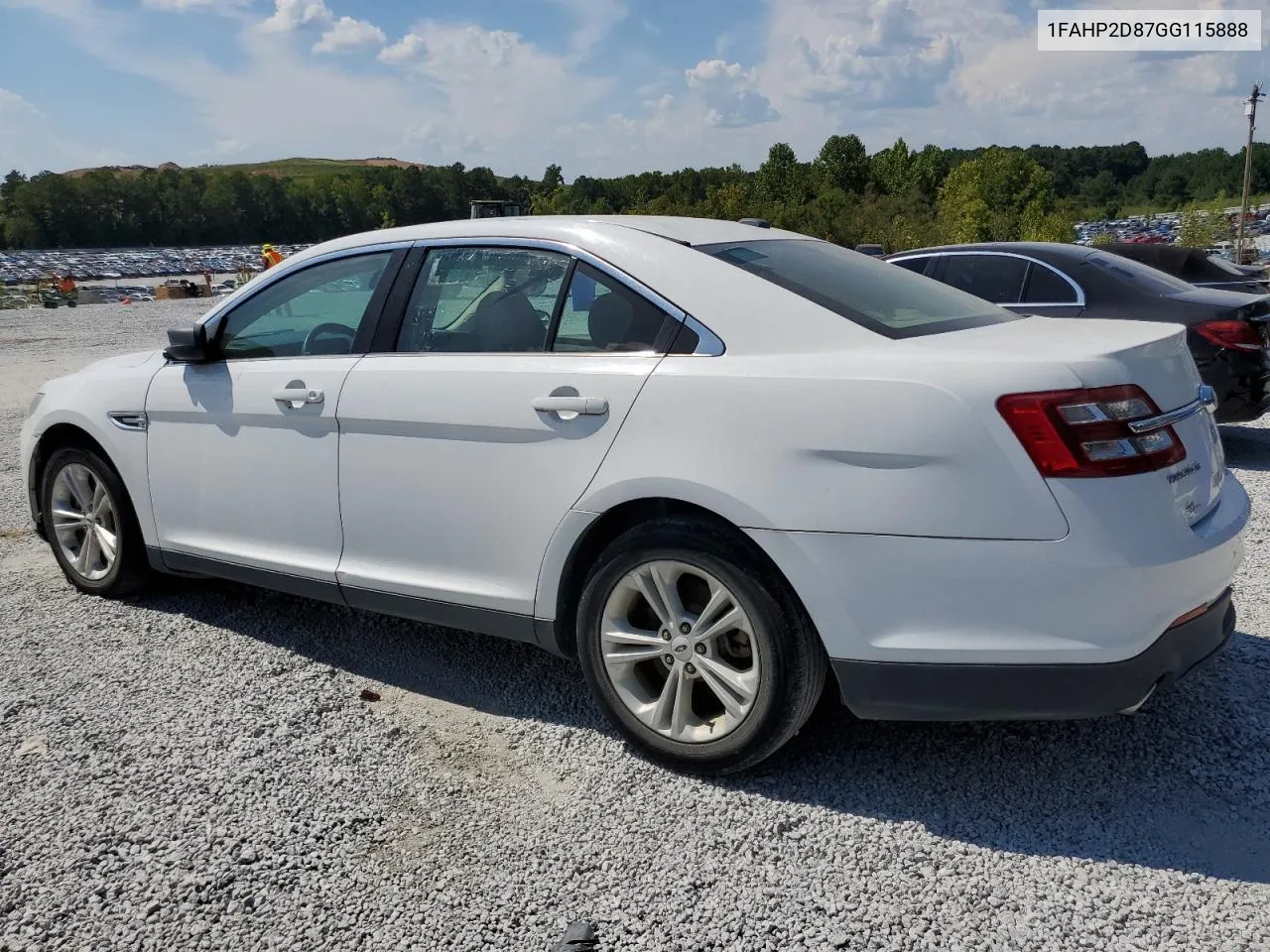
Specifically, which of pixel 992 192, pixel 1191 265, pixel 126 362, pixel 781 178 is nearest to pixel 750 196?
pixel 781 178

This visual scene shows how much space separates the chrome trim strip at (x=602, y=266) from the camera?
3131 mm

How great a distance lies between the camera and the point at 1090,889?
8.59 feet

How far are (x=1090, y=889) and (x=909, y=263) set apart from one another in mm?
7011

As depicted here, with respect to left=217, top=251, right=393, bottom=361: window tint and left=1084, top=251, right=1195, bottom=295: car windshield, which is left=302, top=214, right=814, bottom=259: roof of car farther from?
left=1084, top=251, right=1195, bottom=295: car windshield

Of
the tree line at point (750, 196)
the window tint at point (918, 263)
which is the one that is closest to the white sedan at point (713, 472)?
the window tint at point (918, 263)

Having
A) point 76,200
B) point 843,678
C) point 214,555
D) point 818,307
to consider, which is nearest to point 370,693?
point 214,555

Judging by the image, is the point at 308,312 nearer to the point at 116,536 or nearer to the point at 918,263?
the point at 116,536

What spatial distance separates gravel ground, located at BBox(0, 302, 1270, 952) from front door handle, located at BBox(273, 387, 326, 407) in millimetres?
1022

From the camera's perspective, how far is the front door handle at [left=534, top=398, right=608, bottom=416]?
3.21m

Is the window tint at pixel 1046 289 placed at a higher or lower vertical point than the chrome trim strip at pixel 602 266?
lower

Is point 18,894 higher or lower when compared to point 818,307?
lower

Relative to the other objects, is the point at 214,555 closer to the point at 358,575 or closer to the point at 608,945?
the point at 358,575

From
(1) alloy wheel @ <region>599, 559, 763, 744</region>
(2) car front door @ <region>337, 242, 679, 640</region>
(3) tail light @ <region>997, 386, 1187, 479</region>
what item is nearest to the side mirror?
(2) car front door @ <region>337, 242, 679, 640</region>

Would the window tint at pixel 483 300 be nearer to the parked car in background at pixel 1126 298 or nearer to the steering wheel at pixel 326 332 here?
the steering wheel at pixel 326 332
